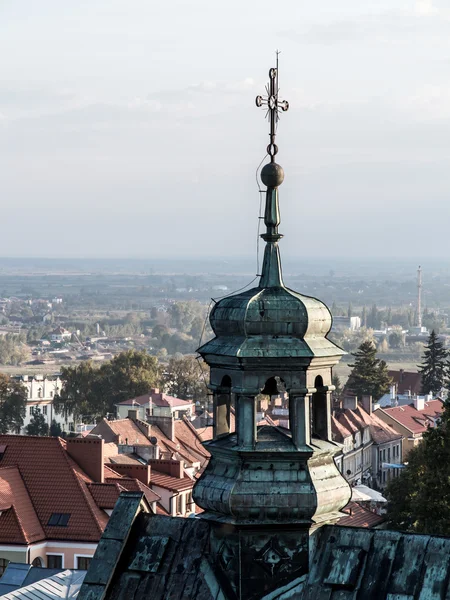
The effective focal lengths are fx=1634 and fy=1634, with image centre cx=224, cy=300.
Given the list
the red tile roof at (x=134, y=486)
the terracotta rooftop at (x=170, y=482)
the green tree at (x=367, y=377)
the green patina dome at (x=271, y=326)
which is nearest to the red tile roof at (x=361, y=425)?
the green tree at (x=367, y=377)

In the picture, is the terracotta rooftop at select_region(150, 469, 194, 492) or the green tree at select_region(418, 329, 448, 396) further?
the green tree at select_region(418, 329, 448, 396)

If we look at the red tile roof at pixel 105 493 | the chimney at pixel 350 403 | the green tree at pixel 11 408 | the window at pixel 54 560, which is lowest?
the green tree at pixel 11 408

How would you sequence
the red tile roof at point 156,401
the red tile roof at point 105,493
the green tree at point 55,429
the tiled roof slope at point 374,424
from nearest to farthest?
1. the red tile roof at point 105,493
2. the tiled roof slope at point 374,424
3. the red tile roof at point 156,401
4. the green tree at point 55,429

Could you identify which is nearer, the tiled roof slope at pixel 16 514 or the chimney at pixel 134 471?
the tiled roof slope at pixel 16 514

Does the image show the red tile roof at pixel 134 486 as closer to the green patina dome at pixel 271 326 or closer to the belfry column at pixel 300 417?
the green patina dome at pixel 271 326

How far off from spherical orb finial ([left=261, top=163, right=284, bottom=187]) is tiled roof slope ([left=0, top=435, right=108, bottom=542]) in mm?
40865

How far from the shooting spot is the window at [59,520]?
61.1 meters

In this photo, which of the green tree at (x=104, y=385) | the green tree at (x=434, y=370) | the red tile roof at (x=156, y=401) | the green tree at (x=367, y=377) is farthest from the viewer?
the green tree at (x=104, y=385)

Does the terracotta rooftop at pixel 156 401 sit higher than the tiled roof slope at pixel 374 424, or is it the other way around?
the tiled roof slope at pixel 374 424

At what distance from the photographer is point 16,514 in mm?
61000

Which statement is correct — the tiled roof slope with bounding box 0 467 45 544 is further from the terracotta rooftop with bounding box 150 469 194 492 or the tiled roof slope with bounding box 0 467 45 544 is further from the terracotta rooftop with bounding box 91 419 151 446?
the terracotta rooftop with bounding box 91 419 151 446

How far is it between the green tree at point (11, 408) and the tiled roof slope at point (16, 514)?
300ft

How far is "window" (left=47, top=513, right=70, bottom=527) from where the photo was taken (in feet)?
201

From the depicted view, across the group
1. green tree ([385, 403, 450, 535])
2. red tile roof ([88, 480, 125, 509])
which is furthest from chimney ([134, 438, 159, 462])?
green tree ([385, 403, 450, 535])
